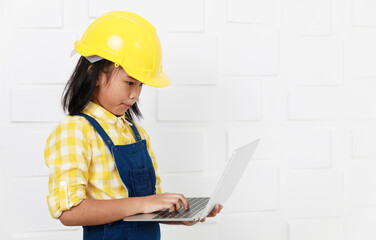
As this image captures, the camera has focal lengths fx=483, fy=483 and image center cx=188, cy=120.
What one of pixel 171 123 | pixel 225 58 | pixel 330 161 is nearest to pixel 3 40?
pixel 171 123

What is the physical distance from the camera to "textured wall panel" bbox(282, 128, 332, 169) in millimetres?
2070

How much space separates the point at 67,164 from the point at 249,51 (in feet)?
3.67

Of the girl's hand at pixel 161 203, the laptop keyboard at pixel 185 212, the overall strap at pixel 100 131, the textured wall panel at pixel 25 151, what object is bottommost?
the laptop keyboard at pixel 185 212

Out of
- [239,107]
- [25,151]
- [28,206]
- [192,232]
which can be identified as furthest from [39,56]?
[192,232]

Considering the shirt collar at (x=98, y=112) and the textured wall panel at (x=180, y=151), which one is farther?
the textured wall panel at (x=180, y=151)

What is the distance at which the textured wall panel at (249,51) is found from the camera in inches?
78.4

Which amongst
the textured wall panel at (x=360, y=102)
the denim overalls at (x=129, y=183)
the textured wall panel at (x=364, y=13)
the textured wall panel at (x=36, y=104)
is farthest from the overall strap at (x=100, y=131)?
the textured wall panel at (x=364, y=13)

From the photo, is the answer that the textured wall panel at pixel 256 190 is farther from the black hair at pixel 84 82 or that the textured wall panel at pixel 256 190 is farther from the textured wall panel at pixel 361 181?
the black hair at pixel 84 82

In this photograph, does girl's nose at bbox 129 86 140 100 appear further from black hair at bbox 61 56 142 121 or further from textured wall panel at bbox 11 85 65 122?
textured wall panel at bbox 11 85 65 122

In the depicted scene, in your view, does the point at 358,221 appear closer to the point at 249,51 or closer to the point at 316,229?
the point at 316,229

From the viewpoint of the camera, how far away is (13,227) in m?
1.86

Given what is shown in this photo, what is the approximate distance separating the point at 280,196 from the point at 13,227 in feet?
3.58

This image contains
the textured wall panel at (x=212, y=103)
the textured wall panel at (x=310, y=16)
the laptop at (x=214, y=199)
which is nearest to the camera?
the laptop at (x=214, y=199)

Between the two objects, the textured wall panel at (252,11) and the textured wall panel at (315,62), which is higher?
the textured wall panel at (252,11)
